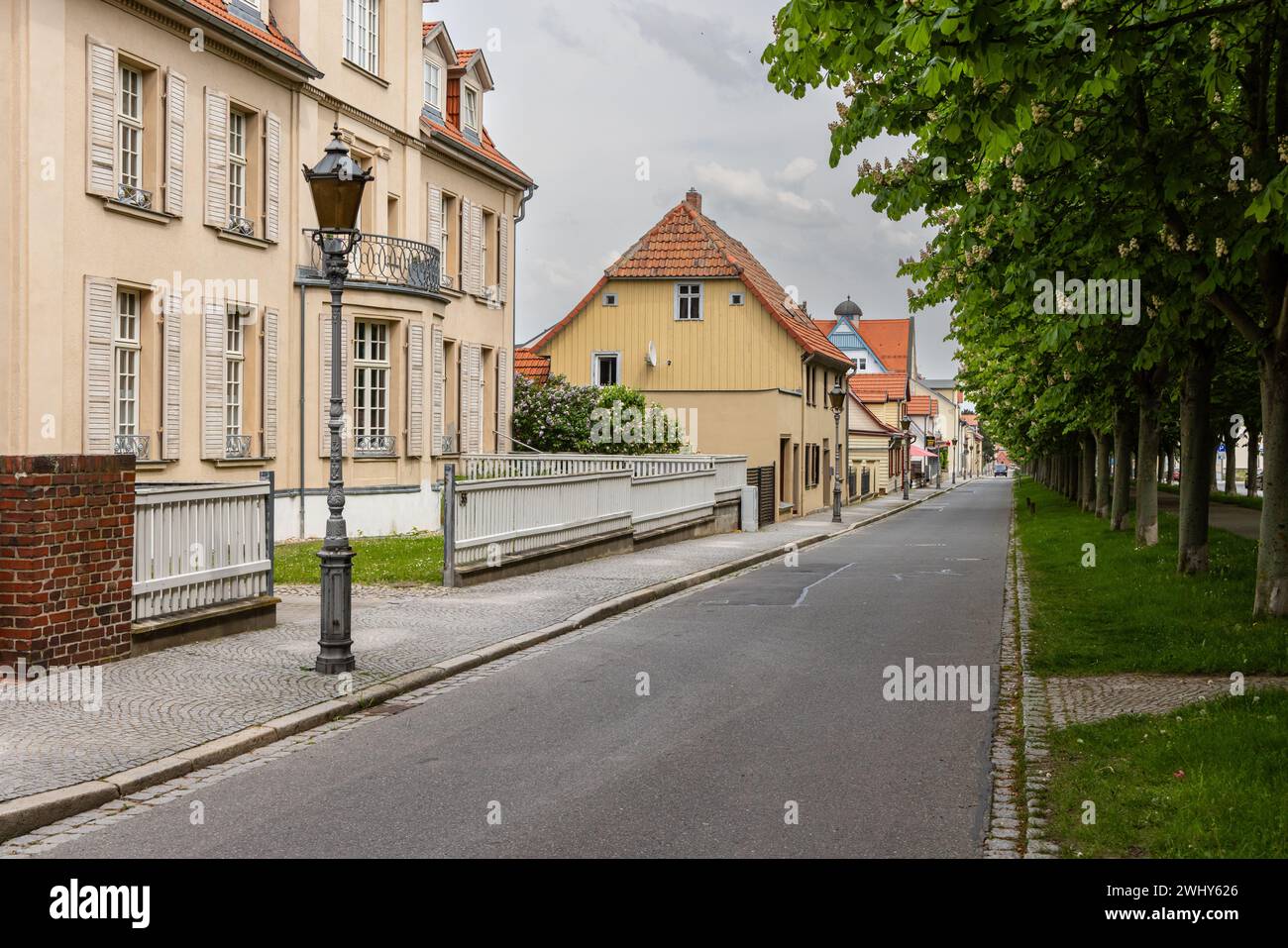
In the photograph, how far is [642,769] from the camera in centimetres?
743

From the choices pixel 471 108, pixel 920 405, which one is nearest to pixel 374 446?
pixel 471 108

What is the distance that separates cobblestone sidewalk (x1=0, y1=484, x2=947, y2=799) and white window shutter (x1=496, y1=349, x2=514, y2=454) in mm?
13762

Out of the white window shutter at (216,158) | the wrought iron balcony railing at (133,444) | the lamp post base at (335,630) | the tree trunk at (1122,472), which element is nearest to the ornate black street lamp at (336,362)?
the lamp post base at (335,630)

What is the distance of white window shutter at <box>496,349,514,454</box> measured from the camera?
31203 millimetres

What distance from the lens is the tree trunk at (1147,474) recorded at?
22281 millimetres

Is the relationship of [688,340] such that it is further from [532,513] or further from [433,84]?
[532,513]

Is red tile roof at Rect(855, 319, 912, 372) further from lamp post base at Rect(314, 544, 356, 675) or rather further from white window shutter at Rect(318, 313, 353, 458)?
lamp post base at Rect(314, 544, 356, 675)

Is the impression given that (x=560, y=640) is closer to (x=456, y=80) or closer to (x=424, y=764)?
(x=424, y=764)

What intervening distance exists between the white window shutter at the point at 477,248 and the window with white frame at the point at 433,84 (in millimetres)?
2484

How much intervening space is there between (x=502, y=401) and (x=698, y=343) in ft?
41.2

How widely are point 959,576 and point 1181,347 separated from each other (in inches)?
235

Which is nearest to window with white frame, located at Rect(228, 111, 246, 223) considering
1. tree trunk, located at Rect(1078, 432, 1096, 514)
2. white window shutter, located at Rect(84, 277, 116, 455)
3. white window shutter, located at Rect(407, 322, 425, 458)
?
white window shutter, located at Rect(84, 277, 116, 455)
